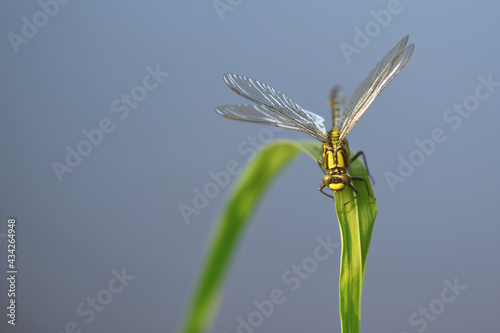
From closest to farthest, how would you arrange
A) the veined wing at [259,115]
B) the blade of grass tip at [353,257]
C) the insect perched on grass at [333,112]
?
the blade of grass tip at [353,257] < the insect perched on grass at [333,112] < the veined wing at [259,115]

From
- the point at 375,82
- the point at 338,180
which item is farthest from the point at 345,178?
the point at 375,82

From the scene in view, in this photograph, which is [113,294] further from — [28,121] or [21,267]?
[28,121]

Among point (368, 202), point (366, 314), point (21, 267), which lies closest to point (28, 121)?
point (21, 267)

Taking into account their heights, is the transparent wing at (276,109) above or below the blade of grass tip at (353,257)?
above

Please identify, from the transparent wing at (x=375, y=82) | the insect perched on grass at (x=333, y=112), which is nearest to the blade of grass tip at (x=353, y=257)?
the insect perched on grass at (x=333, y=112)

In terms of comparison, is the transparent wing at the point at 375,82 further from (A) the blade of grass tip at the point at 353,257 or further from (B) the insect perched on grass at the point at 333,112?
(A) the blade of grass tip at the point at 353,257

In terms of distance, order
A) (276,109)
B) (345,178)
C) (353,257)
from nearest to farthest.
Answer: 1. (353,257)
2. (345,178)
3. (276,109)

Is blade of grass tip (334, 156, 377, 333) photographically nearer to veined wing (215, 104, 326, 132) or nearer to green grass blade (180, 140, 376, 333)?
green grass blade (180, 140, 376, 333)

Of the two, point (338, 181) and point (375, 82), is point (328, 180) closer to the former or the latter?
point (338, 181)
